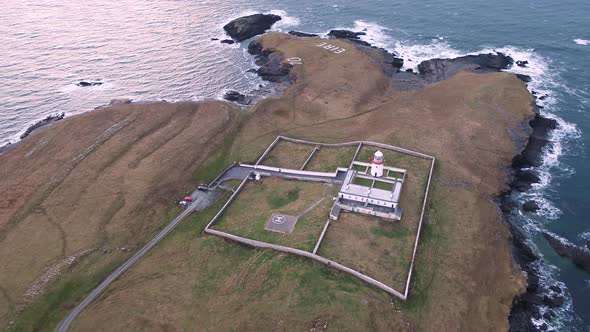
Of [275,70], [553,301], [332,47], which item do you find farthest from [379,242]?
[332,47]

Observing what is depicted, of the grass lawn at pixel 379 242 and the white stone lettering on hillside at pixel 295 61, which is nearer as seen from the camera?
the grass lawn at pixel 379 242

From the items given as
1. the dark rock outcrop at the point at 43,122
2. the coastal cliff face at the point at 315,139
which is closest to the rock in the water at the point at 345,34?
the coastal cliff face at the point at 315,139

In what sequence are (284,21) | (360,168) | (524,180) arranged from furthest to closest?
(284,21) < (524,180) < (360,168)

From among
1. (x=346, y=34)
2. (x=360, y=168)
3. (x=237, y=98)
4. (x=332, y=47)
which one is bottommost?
(x=360, y=168)

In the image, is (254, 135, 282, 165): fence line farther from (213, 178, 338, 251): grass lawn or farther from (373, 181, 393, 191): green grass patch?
(373, 181, 393, 191): green grass patch

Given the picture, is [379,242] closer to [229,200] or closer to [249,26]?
[229,200]

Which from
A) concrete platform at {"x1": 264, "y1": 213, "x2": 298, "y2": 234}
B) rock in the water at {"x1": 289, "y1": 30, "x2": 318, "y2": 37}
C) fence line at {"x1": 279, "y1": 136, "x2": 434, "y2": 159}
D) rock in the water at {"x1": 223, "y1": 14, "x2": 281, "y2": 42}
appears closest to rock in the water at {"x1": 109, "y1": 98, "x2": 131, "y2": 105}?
fence line at {"x1": 279, "y1": 136, "x2": 434, "y2": 159}

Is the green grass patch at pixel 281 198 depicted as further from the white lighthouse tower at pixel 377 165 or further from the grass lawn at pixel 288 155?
the white lighthouse tower at pixel 377 165
